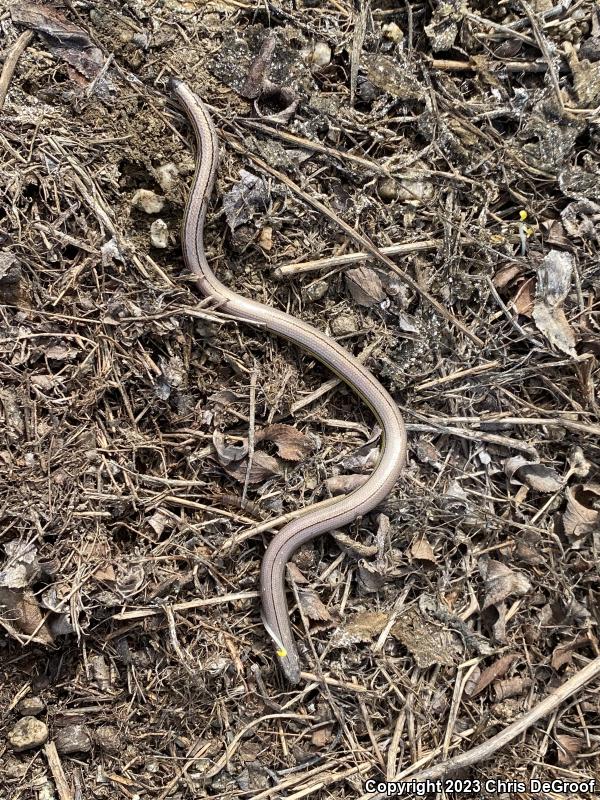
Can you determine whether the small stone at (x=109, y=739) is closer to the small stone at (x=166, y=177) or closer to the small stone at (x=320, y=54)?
the small stone at (x=166, y=177)

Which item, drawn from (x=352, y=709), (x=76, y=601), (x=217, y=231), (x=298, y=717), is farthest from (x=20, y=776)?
(x=217, y=231)

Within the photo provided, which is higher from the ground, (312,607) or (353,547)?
(353,547)

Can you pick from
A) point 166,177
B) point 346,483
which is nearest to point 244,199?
point 166,177

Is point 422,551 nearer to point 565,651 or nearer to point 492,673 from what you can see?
point 492,673

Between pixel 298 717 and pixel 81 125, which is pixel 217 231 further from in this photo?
pixel 298 717

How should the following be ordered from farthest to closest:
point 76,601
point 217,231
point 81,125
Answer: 1. point 217,231
2. point 81,125
3. point 76,601

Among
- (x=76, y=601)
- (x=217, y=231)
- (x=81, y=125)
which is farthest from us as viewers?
(x=217, y=231)
